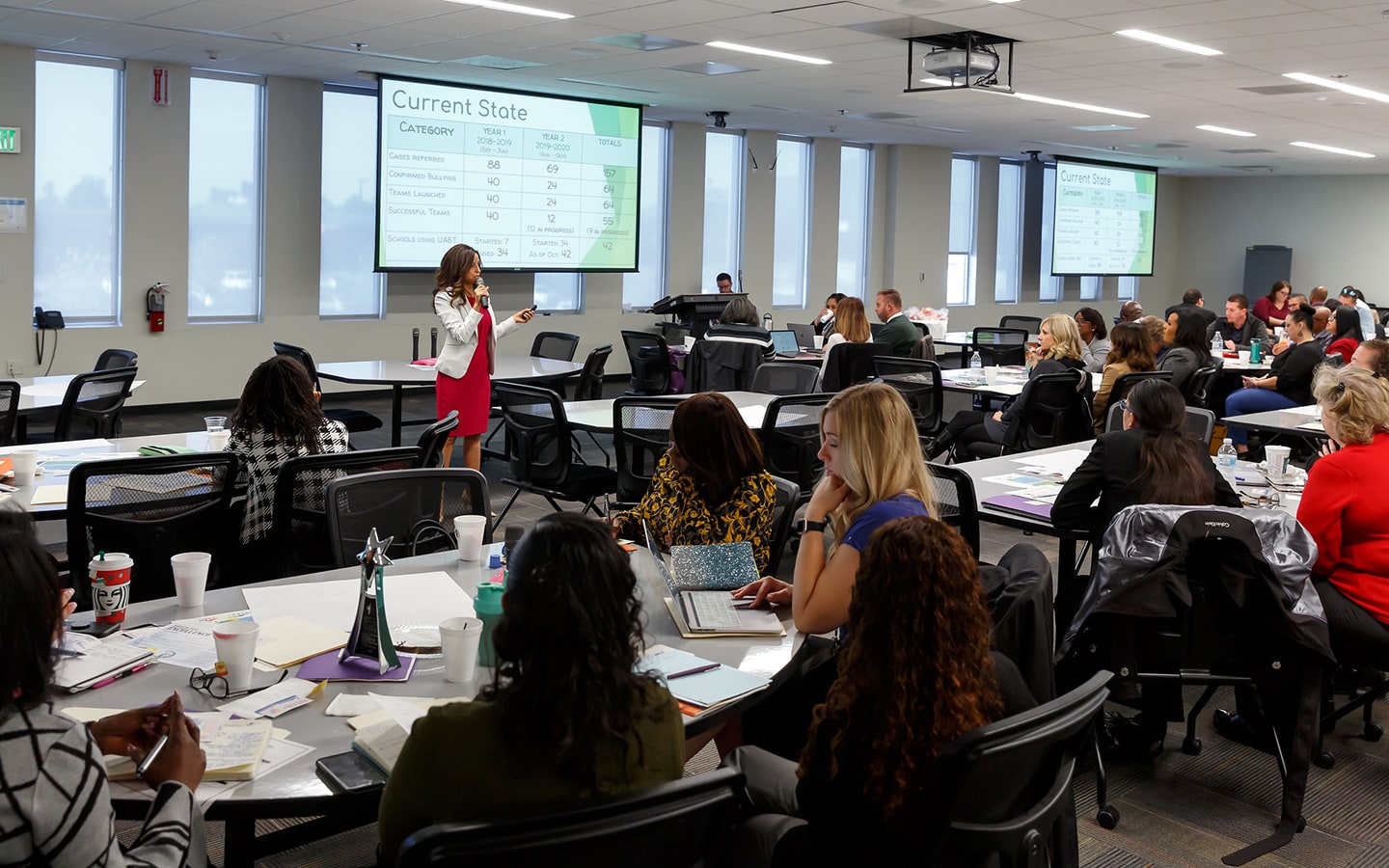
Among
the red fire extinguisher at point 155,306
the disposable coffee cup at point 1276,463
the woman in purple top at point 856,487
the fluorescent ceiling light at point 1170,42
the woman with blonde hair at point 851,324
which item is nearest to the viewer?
the woman in purple top at point 856,487

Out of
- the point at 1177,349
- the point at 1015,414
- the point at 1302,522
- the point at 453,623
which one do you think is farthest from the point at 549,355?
the point at 453,623

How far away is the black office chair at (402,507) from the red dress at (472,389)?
3.19m

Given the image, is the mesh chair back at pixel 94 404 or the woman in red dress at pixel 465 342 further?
the woman in red dress at pixel 465 342

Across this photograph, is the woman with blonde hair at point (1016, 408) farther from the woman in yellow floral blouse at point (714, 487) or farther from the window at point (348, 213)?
the window at point (348, 213)

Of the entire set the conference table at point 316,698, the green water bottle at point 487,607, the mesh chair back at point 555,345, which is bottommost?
the conference table at point 316,698

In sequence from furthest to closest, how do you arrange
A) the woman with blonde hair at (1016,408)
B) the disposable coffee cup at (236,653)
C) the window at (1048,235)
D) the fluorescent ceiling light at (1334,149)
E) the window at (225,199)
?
1. the window at (1048,235)
2. the fluorescent ceiling light at (1334,149)
3. the window at (225,199)
4. the woman with blonde hair at (1016,408)
5. the disposable coffee cup at (236,653)

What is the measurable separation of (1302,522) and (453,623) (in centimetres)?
256

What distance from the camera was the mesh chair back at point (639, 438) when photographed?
5.10 meters

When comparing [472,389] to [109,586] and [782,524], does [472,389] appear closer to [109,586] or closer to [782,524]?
[782,524]

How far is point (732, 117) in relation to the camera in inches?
511

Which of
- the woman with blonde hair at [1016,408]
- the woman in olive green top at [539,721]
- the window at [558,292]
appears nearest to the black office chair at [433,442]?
the woman in olive green top at [539,721]

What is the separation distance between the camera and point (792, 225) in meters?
15.0

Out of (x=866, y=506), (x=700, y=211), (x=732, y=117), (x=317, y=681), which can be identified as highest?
(x=732, y=117)

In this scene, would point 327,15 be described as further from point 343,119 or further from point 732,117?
point 732,117
